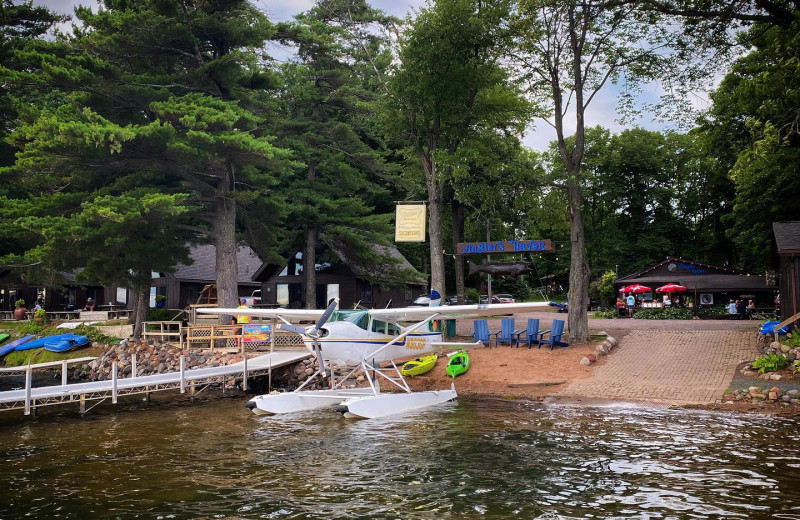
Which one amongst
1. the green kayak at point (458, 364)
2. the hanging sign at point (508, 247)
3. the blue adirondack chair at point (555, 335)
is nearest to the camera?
the green kayak at point (458, 364)

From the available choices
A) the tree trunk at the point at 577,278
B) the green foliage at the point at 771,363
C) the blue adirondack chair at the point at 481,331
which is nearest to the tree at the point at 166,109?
the blue adirondack chair at the point at 481,331

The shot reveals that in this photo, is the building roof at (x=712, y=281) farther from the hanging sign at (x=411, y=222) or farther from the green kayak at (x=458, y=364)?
the green kayak at (x=458, y=364)

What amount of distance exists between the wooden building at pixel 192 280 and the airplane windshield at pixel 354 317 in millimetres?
23303

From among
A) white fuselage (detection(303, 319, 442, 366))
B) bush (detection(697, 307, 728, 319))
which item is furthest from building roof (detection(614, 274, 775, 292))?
white fuselage (detection(303, 319, 442, 366))

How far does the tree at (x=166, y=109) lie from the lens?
22.4 meters

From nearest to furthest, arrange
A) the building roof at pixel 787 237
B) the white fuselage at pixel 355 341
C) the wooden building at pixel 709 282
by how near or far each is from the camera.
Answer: the white fuselage at pixel 355 341, the building roof at pixel 787 237, the wooden building at pixel 709 282

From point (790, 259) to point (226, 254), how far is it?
22343 millimetres

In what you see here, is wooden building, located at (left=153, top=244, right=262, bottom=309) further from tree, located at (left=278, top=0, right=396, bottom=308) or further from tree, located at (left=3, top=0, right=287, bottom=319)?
tree, located at (left=3, top=0, right=287, bottom=319)

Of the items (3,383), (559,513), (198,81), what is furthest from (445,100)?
(3,383)

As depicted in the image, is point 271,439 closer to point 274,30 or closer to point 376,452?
point 376,452

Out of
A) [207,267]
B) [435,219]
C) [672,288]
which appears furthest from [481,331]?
[207,267]

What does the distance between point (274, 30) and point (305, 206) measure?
357 inches

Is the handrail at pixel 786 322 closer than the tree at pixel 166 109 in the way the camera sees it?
Yes

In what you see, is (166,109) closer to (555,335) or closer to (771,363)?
(555,335)
